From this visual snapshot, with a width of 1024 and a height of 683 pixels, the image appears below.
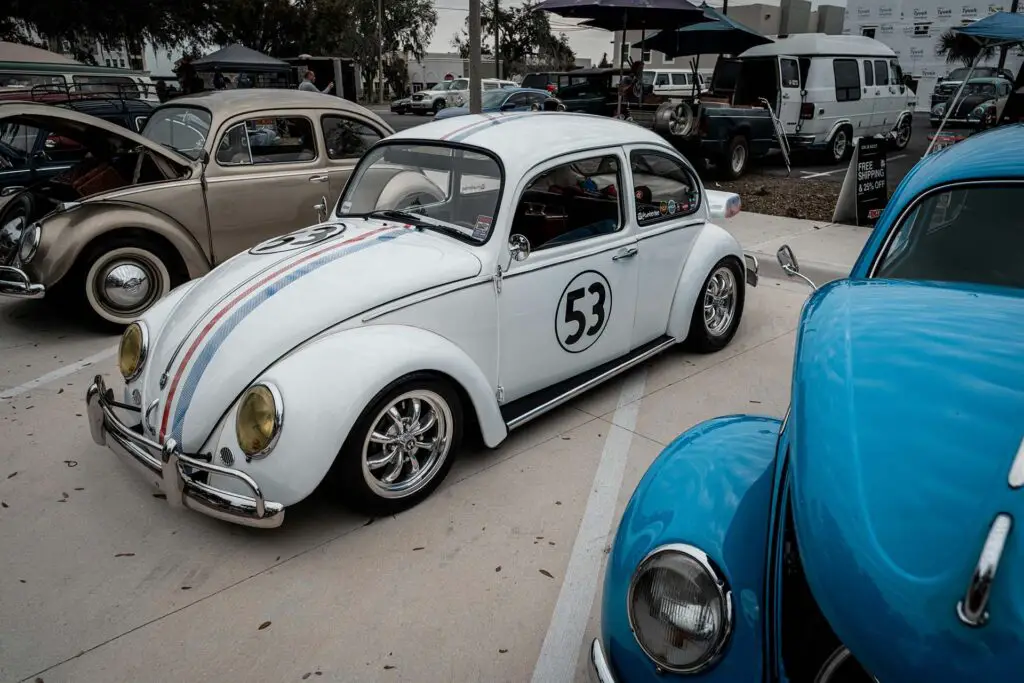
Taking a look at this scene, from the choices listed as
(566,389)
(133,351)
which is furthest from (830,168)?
(133,351)

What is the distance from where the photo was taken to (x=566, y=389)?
153 inches

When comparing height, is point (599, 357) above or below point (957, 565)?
below

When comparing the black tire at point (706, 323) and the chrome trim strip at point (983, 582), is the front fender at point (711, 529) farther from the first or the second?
the black tire at point (706, 323)

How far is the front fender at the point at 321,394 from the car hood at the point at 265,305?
10 cm

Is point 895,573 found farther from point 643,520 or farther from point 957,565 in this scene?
point 643,520

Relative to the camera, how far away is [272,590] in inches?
109

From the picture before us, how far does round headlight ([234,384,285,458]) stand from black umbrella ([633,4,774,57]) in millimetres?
11961

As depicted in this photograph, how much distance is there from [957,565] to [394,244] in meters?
2.80

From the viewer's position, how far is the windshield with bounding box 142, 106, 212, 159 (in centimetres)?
605

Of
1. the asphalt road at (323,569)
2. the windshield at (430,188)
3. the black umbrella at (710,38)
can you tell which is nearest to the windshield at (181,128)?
the windshield at (430,188)

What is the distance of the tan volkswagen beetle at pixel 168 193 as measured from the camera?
519 centimetres

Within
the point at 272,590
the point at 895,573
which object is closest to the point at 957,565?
the point at 895,573

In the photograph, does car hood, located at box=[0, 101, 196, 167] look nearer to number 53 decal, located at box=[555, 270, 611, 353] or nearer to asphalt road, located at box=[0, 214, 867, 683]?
asphalt road, located at box=[0, 214, 867, 683]

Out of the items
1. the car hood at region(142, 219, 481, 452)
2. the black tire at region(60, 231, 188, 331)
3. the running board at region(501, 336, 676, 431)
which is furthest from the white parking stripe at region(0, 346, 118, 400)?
the running board at region(501, 336, 676, 431)
